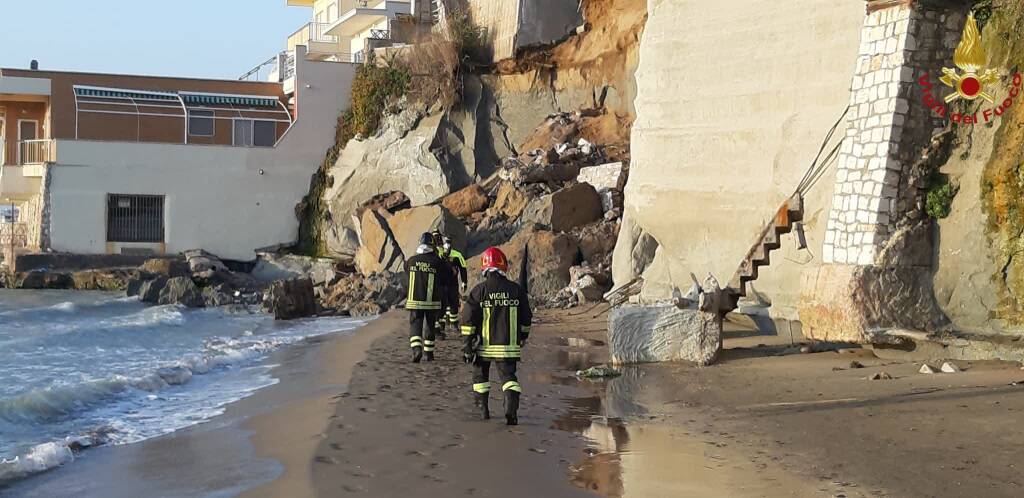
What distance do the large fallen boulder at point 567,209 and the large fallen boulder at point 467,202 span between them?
4.05 metres

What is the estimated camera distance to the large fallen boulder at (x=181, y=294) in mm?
27641

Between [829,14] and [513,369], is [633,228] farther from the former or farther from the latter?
[513,369]

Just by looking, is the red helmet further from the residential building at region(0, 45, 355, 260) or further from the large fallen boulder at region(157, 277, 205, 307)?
the residential building at region(0, 45, 355, 260)

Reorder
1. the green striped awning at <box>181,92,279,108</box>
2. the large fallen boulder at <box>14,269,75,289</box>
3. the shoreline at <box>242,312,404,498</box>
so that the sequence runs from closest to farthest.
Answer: the shoreline at <box>242,312,404,498</box>, the large fallen boulder at <box>14,269,75,289</box>, the green striped awning at <box>181,92,279,108</box>

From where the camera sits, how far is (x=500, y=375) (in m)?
9.74

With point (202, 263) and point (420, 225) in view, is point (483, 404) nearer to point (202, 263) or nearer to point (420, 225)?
point (420, 225)

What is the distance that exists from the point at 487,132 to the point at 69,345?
53.6 feet

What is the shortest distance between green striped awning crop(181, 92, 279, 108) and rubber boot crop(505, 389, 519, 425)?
3008cm

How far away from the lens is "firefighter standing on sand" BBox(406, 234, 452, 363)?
13.9 m

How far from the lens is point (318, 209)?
117 ft

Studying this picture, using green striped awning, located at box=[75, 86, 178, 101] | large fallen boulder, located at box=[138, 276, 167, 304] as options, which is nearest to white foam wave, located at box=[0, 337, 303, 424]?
large fallen boulder, located at box=[138, 276, 167, 304]

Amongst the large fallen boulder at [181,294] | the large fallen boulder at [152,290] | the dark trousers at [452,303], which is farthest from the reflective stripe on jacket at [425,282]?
the large fallen boulder at [152,290]

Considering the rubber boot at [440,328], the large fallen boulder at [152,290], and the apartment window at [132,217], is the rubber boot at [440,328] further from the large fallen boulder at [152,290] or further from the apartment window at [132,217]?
the apartment window at [132,217]

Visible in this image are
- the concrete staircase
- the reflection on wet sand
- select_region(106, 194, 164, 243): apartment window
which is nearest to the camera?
the reflection on wet sand
